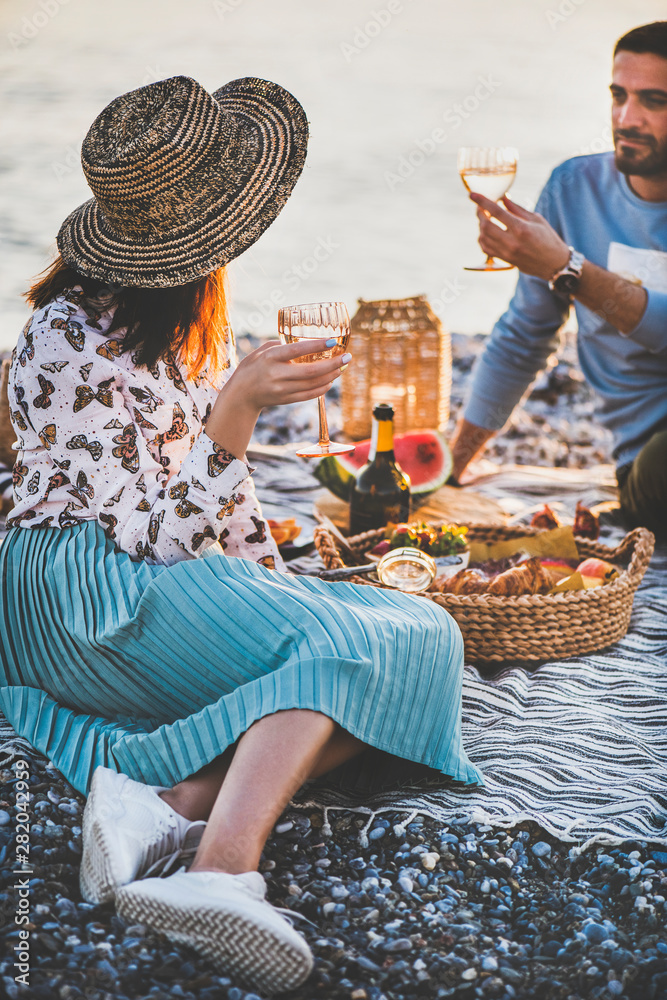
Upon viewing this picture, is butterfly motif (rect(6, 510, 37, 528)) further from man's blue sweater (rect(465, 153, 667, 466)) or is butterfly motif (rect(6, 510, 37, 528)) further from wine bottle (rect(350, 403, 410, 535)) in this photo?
man's blue sweater (rect(465, 153, 667, 466))

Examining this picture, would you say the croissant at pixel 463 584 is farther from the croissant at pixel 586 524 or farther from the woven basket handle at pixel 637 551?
the croissant at pixel 586 524

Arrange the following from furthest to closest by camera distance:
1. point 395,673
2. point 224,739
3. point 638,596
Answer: point 638,596
point 395,673
point 224,739

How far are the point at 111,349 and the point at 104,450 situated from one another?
0.25 m

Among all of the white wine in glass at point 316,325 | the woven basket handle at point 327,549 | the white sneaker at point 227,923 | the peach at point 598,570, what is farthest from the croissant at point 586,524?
the white sneaker at point 227,923

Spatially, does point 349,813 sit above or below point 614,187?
below

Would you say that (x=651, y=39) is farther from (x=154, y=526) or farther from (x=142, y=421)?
(x=154, y=526)

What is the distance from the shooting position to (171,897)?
1312mm

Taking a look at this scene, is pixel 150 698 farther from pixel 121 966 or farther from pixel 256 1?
pixel 256 1

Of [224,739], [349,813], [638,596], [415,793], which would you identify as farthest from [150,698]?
[638,596]

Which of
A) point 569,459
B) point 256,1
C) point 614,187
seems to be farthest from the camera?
point 256,1

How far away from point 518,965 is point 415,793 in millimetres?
534

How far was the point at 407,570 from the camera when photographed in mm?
2635

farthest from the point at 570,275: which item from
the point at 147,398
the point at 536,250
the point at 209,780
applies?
the point at 209,780

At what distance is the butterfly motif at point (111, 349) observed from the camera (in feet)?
6.24
